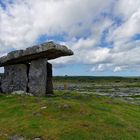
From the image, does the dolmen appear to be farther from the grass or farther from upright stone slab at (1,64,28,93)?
the grass

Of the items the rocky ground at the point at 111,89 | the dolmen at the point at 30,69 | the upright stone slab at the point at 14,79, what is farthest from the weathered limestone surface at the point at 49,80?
the rocky ground at the point at 111,89

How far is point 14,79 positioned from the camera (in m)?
35.4

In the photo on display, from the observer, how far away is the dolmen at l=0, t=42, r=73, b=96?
→ 32531mm

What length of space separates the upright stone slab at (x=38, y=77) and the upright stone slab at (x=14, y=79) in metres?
0.85

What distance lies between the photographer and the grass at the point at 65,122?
1866 cm

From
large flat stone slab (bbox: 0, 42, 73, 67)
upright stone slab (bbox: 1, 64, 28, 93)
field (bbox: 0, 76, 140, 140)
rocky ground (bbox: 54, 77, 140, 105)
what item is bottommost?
field (bbox: 0, 76, 140, 140)

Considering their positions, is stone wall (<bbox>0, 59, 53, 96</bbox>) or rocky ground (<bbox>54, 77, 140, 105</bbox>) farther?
rocky ground (<bbox>54, 77, 140, 105</bbox>)

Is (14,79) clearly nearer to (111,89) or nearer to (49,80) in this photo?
(49,80)

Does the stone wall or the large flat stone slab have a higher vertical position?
the large flat stone slab

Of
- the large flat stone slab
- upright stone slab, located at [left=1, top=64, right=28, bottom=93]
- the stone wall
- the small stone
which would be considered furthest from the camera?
upright stone slab, located at [left=1, top=64, right=28, bottom=93]

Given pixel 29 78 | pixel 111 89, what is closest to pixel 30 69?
pixel 29 78

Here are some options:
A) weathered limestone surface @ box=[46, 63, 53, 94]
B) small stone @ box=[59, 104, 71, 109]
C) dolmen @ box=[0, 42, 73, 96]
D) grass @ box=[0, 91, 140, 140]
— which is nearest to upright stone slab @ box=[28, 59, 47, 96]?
dolmen @ box=[0, 42, 73, 96]

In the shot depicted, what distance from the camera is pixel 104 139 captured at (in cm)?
1798

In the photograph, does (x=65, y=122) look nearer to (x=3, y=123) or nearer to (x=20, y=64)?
(x=3, y=123)
